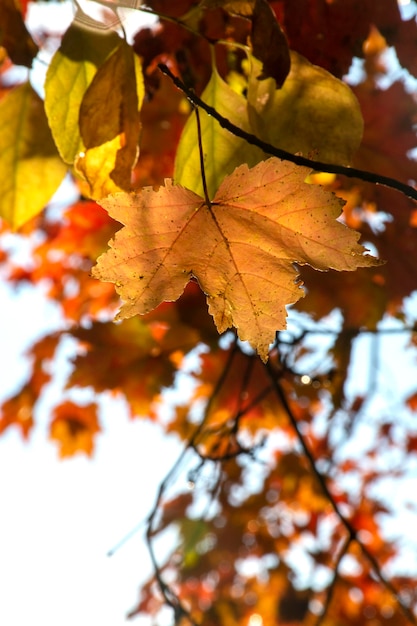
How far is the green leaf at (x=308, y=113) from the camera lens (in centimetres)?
95

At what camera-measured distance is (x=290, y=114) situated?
0.97 m

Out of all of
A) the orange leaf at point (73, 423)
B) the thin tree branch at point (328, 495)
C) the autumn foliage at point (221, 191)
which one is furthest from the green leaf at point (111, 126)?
the orange leaf at point (73, 423)

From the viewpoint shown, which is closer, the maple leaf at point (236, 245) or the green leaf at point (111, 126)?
the maple leaf at point (236, 245)

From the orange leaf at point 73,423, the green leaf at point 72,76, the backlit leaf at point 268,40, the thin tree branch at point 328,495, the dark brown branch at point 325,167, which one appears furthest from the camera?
the orange leaf at point 73,423

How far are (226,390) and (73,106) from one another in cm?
117

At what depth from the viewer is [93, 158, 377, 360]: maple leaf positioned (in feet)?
2.59

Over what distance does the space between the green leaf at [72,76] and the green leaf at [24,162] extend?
176 millimetres

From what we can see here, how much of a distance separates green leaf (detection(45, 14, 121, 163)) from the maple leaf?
0.32 metres

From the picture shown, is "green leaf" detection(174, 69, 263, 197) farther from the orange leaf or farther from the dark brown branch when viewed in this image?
the orange leaf

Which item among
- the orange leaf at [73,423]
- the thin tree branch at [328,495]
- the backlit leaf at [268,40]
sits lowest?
the orange leaf at [73,423]

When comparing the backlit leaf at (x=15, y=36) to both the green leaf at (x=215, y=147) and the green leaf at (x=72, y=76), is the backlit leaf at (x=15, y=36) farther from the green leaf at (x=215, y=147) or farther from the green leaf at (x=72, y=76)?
the green leaf at (x=215, y=147)

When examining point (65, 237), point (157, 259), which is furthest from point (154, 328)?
point (157, 259)

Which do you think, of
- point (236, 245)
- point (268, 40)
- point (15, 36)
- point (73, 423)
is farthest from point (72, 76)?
point (73, 423)

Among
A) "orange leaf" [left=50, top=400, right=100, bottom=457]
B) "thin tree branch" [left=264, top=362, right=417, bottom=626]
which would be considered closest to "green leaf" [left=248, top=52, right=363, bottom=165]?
"thin tree branch" [left=264, top=362, right=417, bottom=626]
